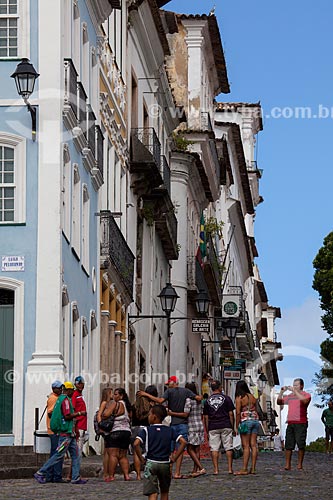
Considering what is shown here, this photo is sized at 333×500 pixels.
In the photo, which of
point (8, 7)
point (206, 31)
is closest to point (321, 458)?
point (8, 7)

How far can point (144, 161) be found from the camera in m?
41.5

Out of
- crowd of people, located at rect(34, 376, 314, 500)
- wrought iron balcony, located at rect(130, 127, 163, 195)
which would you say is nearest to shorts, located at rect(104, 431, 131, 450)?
crowd of people, located at rect(34, 376, 314, 500)

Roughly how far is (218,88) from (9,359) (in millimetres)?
38598

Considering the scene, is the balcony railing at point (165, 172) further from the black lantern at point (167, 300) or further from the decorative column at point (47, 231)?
→ the decorative column at point (47, 231)

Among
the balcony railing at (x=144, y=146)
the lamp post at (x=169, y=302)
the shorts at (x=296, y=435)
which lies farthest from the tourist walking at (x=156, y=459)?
the balcony railing at (x=144, y=146)

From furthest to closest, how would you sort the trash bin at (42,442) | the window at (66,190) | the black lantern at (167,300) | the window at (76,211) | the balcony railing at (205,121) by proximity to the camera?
the balcony railing at (205,121) → the black lantern at (167,300) → the window at (76,211) → the window at (66,190) → the trash bin at (42,442)

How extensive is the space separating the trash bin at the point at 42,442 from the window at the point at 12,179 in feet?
13.9

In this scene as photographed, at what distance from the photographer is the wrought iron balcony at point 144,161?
41.5m

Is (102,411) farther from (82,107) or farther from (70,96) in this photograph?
(82,107)

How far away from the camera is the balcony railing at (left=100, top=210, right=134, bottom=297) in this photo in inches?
1387

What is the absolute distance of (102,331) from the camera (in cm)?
3581

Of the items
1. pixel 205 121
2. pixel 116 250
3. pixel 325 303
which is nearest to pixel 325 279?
pixel 325 303

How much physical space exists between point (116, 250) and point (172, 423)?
1069 centimetres

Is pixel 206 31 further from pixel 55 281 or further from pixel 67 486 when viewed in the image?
pixel 67 486
